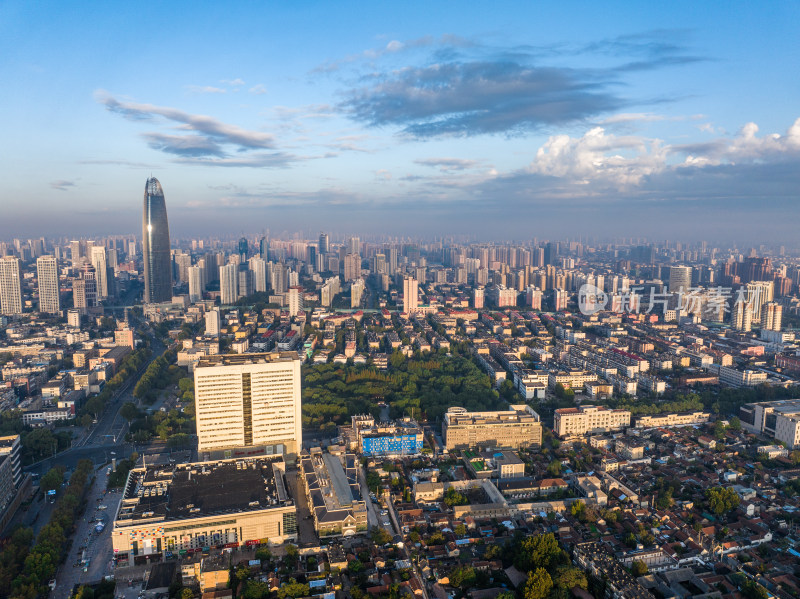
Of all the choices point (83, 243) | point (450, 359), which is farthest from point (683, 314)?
point (83, 243)

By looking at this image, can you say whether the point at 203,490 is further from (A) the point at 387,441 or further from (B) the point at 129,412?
(B) the point at 129,412

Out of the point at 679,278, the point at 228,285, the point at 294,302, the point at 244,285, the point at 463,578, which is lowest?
the point at 463,578

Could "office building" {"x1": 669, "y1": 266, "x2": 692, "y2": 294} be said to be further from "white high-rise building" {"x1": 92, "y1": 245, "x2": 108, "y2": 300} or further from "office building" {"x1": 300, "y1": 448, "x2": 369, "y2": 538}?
"white high-rise building" {"x1": 92, "y1": 245, "x2": 108, "y2": 300}

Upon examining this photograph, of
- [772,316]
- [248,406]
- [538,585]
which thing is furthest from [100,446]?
[772,316]

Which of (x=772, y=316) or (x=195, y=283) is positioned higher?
(x=195, y=283)

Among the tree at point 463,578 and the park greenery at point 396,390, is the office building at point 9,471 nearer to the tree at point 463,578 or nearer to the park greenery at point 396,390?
the park greenery at point 396,390

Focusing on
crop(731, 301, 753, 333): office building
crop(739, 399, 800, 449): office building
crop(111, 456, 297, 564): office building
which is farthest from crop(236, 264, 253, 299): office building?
crop(739, 399, 800, 449): office building

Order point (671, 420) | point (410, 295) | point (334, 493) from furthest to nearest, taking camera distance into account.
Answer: point (410, 295), point (671, 420), point (334, 493)
